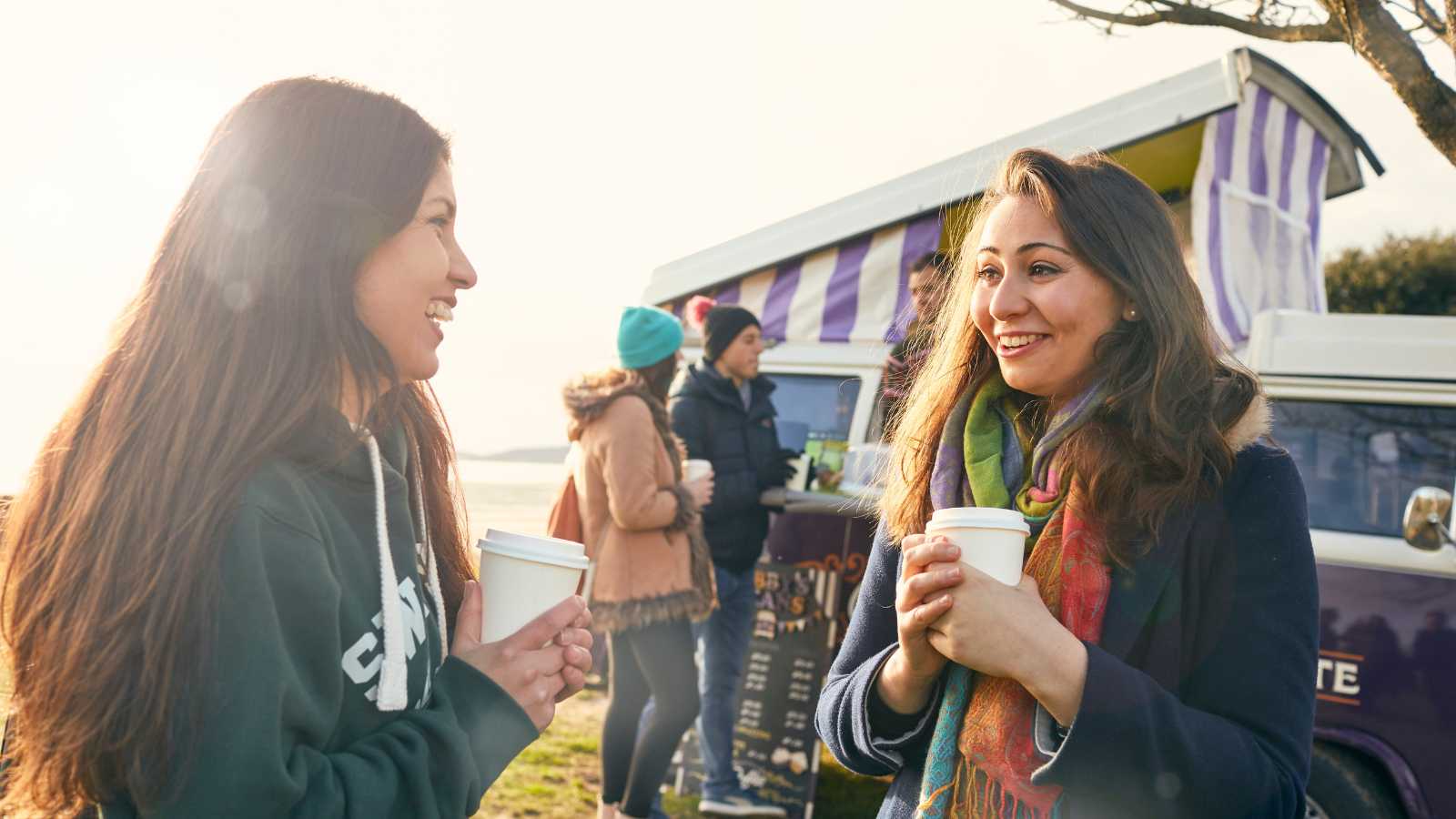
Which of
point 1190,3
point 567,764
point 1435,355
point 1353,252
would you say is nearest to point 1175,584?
point 1435,355

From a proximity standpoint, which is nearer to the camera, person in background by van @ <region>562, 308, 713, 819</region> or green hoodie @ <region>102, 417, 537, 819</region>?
green hoodie @ <region>102, 417, 537, 819</region>

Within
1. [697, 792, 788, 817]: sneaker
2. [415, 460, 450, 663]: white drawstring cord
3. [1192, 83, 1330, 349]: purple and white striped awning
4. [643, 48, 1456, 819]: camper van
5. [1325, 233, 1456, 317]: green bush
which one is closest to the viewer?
[415, 460, 450, 663]: white drawstring cord

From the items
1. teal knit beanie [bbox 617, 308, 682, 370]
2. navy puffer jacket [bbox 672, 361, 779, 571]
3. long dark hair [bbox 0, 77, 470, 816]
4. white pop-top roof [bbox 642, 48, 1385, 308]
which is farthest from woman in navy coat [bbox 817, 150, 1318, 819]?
white pop-top roof [bbox 642, 48, 1385, 308]

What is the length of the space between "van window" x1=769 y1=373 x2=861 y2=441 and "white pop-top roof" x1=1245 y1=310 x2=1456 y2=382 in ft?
7.91

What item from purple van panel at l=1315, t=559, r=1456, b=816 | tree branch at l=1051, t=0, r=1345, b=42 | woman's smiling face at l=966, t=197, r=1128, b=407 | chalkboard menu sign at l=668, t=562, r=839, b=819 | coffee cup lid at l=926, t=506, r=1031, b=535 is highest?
tree branch at l=1051, t=0, r=1345, b=42

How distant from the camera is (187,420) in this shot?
137 cm

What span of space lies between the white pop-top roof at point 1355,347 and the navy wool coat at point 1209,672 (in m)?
3.09

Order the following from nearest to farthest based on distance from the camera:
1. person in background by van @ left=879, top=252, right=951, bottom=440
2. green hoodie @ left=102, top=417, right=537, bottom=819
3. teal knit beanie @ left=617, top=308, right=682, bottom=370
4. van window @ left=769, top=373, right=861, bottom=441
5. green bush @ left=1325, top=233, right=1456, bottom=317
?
green hoodie @ left=102, top=417, right=537, bottom=819
person in background by van @ left=879, top=252, right=951, bottom=440
teal knit beanie @ left=617, top=308, right=682, bottom=370
van window @ left=769, top=373, right=861, bottom=441
green bush @ left=1325, top=233, right=1456, bottom=317

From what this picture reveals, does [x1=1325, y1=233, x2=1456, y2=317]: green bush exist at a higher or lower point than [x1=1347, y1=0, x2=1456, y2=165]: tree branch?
higher

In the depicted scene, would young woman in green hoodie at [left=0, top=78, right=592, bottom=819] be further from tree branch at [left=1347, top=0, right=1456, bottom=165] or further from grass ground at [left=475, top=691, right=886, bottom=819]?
grass ground at [left=475, top=691, right=886, bottom=819]

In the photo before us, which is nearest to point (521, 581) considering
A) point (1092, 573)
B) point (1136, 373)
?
point (1092, 573)

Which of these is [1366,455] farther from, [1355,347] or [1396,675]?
[1396,675]

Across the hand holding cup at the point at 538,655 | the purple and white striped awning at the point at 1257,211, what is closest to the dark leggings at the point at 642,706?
the hand holding cup at the point at 538,655

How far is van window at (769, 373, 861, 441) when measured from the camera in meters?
6.45
